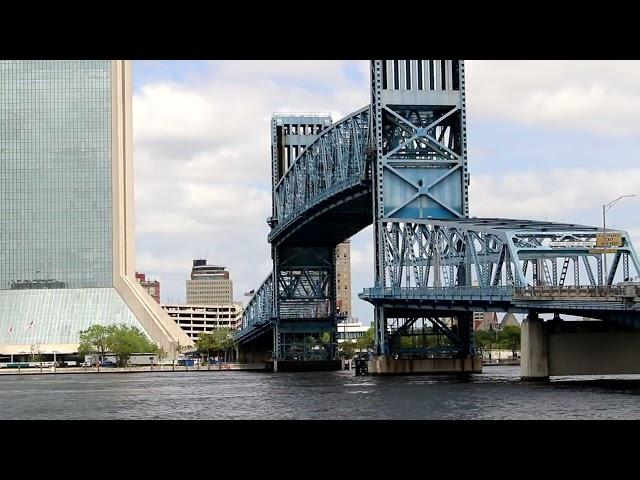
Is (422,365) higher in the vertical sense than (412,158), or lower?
lower

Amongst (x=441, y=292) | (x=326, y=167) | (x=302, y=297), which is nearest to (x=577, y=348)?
(x=441, y=292)

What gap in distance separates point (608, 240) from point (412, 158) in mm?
31665

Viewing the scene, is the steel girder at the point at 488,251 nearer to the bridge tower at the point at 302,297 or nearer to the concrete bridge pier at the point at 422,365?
the concrete bridge pier at the point at 422,365

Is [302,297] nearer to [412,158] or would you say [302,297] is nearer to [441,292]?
[412,158]

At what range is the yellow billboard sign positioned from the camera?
94.2 meters

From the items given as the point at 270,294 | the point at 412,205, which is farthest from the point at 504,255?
the point at 270,294

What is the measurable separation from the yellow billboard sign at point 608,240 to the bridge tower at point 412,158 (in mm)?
24433

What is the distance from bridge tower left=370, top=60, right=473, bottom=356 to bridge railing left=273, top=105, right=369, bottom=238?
4968mm

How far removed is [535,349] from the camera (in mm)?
92562

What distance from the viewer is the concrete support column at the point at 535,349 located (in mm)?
92312

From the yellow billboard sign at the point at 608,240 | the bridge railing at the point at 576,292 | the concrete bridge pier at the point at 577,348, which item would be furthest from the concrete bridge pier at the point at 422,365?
the yellow billboard sign at the point at 608,240

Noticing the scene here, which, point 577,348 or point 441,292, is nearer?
point 577,348
